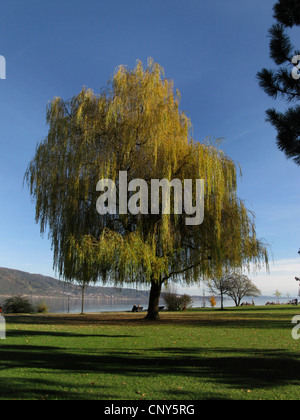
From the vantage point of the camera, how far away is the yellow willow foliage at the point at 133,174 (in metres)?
15.2

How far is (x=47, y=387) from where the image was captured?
5.04 meters

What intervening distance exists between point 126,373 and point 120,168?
10.9m

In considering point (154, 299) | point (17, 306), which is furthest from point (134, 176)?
point (17, 306)

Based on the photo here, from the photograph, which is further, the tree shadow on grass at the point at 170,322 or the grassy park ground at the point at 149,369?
the tree shadow on grass at the point at 170,322

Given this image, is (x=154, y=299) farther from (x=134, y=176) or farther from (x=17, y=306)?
(x=17, y=306)

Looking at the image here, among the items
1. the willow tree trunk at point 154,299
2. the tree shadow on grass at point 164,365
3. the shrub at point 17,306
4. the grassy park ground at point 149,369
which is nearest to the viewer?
the grassy park ground at point 149,369

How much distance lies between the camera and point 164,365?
6.68 m

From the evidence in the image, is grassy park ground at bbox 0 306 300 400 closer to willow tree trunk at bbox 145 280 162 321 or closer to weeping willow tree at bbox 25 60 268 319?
weeping willow tree at bbox 25 60 268 319

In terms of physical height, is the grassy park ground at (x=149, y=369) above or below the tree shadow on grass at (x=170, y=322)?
above

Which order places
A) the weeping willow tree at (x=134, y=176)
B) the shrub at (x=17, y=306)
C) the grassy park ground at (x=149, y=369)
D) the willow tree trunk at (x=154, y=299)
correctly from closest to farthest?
1. the grassy park ground at (x=149, y=369)
2. the weeping willow tree at (x=134, y=176)
3. the willow tree trunk at (x=154, y=299)
4. the shrub at (x=17, y=306)

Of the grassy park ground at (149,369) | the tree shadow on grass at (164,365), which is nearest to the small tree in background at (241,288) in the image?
the grassy park ground at (149,369)

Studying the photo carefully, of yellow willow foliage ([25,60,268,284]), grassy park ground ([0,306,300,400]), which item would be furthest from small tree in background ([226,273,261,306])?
grassy park ground ([0,306,300,400])

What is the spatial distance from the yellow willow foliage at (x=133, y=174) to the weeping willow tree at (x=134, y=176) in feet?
0.16

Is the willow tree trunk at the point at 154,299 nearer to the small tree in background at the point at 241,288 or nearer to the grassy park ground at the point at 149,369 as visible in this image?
the grassy park ground at the point at 149,369
